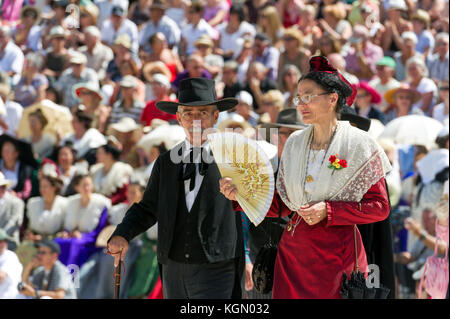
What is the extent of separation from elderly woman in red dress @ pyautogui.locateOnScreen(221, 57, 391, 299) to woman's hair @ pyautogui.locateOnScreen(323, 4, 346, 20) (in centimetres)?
862

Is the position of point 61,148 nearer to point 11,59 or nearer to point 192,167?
point 11,59

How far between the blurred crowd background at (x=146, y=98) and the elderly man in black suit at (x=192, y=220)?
3.36 ft

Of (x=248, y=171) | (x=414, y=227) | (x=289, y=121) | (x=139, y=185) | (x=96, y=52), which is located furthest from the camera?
(x=96, y=52)

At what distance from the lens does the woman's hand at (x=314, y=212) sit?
4453 millimetres

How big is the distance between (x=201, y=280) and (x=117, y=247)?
51 centimetres

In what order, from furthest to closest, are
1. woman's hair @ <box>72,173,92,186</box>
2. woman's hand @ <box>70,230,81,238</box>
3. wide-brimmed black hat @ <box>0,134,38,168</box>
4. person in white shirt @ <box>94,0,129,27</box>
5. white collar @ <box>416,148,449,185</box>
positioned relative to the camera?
1. person in white shirt @ <box>94,0,129,27</box>
2. wide-brimmed black hat @ <box>0,134,38,168</box>
3. woman's hair @ <box>72,173,92,186</box>
4. woman's hand @ <box>70,230,81,238</box>
5. white collar @ <box>416,148,449,185</box>

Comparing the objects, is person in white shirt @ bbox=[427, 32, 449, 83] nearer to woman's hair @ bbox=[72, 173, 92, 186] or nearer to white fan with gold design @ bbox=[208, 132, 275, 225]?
woman's hair @ bbox=[72, 173, 92, 186]

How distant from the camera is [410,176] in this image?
Result: 30.0 feet

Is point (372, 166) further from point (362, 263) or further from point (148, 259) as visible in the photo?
point (148, 259)

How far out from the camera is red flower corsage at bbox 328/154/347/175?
15.1 feet

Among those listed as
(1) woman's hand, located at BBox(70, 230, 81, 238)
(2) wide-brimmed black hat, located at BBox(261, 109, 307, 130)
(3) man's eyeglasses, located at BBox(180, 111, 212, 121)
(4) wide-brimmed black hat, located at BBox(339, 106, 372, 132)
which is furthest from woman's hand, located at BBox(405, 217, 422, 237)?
(3) man's eyeglasses, located at BBox(180, 111, 212, 121)

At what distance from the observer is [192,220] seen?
5285mm

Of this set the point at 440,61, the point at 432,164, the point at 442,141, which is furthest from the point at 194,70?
the point at 432,164
